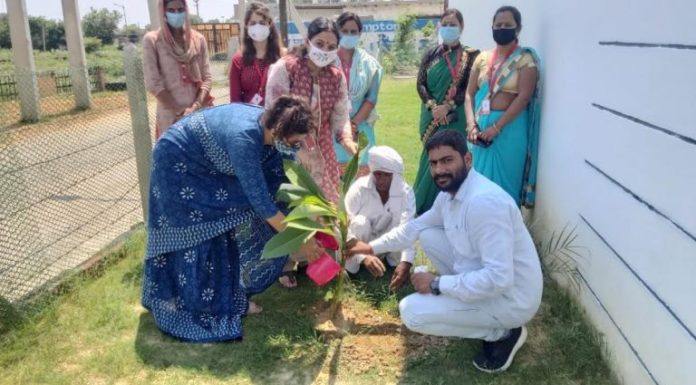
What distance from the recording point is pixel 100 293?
375 cm

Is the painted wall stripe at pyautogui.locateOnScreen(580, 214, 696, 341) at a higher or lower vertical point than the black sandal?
higher

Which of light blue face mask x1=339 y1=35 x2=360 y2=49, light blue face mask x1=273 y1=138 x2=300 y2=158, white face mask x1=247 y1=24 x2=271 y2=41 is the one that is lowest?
light blue face mask x1=273 y1=138 x2=300 y2=158

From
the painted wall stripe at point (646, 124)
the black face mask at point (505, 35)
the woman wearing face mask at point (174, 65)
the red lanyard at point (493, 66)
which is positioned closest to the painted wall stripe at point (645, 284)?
the painted wall stripe at point (646, 124)

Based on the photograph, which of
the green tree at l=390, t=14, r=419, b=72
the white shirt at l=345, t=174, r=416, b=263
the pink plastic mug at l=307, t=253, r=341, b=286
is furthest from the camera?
the green tree at l=390, t=14, r=419, b=72

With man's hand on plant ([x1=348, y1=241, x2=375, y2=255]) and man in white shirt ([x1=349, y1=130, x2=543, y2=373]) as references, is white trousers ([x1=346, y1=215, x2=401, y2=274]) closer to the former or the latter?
man's hand on plant ([x1=348, y1=241, x2=375, y2=255])

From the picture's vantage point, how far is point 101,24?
4781 centimetres

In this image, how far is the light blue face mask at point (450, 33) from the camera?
4516 millimetres

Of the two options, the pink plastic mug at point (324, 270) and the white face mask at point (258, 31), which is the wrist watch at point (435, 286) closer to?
the pink plastic mug at point (324, 270)

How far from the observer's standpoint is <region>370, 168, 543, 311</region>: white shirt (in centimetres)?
258

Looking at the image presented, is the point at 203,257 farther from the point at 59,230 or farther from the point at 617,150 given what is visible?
the point at 617,150

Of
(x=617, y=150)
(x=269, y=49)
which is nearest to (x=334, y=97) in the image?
(x=269, y=49)

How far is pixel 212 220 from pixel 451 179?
1.33 metres

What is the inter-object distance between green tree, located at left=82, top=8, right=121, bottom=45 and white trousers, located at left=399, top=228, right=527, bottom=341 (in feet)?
154

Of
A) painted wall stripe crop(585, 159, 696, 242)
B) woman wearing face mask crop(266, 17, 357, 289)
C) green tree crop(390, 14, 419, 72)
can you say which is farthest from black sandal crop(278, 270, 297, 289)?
green tree crop(390, 14, 419, 72)
